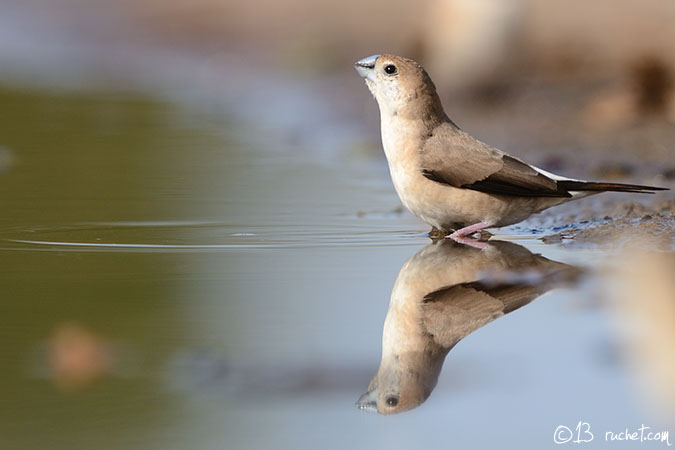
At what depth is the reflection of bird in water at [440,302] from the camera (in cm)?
353

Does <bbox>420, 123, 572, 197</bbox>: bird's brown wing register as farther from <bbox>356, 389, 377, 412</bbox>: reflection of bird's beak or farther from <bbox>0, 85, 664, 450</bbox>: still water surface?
<bbox>356, 389, 377, 412</bbox>: reflection of bird's beak

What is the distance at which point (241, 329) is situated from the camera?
4168 millimetres

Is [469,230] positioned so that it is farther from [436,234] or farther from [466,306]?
[466,306]

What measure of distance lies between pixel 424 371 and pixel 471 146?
2583mm

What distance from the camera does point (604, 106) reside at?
10633 millimetres

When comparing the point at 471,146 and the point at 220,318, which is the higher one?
the point at 471,146

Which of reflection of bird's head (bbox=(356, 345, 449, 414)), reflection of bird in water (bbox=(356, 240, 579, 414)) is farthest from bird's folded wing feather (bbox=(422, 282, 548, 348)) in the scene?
reflection of bird's head (bbox=(356, 345, 449, 414))

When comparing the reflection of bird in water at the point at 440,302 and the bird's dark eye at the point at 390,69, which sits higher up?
the bird's dark eye at the point at 390,69

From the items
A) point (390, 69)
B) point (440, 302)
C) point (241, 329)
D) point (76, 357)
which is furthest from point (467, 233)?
point (76, 357)

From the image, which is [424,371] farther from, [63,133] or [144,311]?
[63,133]

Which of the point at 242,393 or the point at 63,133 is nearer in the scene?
the point at 242,393

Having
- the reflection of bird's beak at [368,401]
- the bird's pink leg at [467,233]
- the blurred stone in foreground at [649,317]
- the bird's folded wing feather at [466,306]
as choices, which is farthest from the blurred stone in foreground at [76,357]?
the bird's pink leg at [467,233]

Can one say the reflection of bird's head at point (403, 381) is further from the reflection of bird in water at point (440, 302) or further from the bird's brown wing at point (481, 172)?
the bird's brown wing at point (481, 172)

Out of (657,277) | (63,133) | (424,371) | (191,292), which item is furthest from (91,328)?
(63,133)
